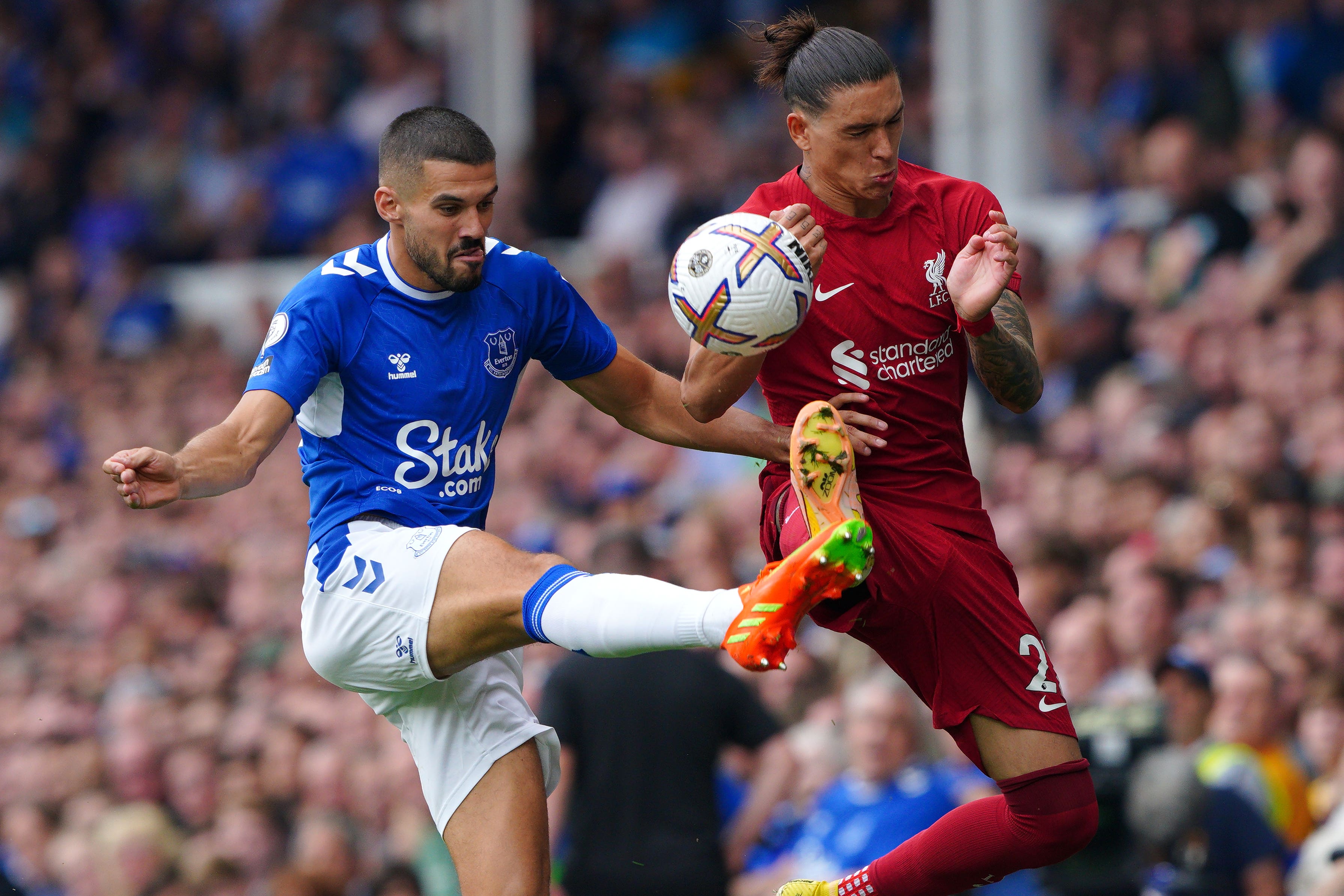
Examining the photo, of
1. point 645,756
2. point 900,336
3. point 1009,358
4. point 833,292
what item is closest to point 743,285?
point 833,292

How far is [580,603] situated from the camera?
4414 mm

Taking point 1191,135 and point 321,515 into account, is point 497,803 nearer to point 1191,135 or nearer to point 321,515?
point 321,515

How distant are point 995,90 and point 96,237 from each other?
9483mm

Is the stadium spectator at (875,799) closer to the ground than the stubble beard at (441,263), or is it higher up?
closer to the ground

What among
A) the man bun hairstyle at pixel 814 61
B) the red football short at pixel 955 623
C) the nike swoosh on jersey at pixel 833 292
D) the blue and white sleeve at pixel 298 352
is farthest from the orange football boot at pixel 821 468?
the blue and white sleeve at pixel 298 352

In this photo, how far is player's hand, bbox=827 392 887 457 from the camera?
15.5 feet

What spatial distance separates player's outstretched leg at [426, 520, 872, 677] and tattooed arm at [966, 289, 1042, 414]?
0.69 m

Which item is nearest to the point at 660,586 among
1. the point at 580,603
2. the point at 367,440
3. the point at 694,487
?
the point at 580,603

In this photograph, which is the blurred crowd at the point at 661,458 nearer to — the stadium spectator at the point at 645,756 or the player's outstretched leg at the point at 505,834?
the stadium spectator at the point at 645,756

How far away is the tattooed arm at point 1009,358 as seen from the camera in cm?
465

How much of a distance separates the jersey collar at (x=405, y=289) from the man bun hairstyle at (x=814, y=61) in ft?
3.67

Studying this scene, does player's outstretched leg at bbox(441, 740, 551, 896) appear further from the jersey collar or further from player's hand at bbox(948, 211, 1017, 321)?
player's hand at bbox(948, 211, 1017, 321)

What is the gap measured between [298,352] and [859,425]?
5.19 ft

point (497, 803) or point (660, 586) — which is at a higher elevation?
point (660, 586)
